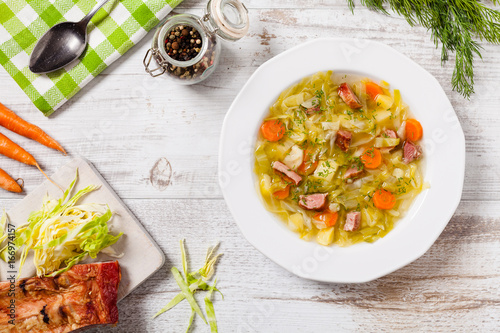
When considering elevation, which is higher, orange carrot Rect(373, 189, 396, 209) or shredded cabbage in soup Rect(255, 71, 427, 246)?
shredded cabbage in soup Rect(255, 71, 427, 246)

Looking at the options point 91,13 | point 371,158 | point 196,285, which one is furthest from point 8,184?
point 371,158

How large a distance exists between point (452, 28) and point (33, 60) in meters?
3.26

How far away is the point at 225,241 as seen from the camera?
3006 mm

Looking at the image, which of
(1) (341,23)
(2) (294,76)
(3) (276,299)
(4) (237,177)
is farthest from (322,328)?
(1) (341,23)

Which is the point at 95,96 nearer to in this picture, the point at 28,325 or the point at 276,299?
the point at 28,325

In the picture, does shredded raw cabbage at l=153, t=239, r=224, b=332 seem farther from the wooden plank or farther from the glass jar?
the glass jar

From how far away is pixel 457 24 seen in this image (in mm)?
2879

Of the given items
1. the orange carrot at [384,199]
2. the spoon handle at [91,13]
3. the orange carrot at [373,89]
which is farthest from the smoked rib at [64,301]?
the orange carrot at [373,89]

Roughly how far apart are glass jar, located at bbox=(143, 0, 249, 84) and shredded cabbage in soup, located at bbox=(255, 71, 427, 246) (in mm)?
600

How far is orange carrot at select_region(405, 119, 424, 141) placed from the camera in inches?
105

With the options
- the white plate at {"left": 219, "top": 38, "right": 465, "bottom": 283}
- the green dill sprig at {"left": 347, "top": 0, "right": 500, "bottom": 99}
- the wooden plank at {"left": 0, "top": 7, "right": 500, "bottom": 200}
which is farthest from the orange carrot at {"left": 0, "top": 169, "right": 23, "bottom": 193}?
the green dill sprig at {"left": 347, "top": 0, "right": 500, "bottom": 99}

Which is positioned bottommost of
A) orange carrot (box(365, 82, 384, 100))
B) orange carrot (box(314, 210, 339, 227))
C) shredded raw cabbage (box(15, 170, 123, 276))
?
orange carrot (box(314, 210, 339, 227))

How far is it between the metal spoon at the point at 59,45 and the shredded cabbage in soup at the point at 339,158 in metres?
1.61

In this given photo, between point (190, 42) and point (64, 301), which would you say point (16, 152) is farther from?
point (190, 42)
